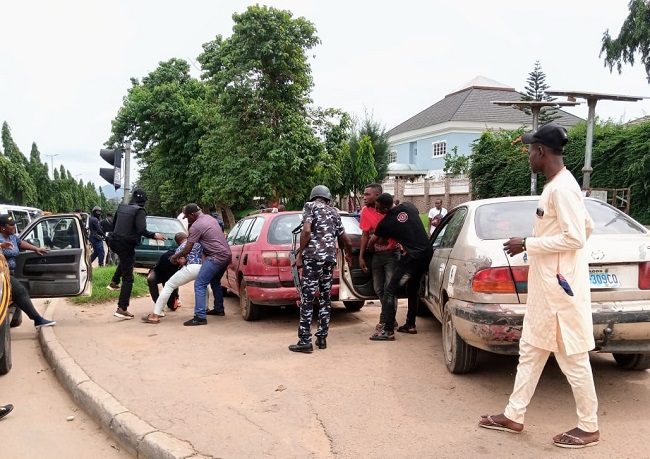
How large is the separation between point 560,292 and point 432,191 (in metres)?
27.5

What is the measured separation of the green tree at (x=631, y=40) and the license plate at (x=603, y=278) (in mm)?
21132

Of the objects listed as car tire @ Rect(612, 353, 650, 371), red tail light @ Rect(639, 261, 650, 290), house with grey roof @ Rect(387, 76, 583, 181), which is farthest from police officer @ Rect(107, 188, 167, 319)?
house with grey roof @ Rect(387, 76, 583, 181)

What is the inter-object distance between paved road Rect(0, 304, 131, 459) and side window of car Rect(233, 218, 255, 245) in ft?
10.6

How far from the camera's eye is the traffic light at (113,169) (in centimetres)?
971

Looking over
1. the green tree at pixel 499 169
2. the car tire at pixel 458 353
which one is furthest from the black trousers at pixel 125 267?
the green tree at pixel 499 169

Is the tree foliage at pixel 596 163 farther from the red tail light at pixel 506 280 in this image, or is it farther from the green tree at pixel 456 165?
the green tree at pixel 456 165

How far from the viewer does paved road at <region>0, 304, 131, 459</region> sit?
12.5 ft

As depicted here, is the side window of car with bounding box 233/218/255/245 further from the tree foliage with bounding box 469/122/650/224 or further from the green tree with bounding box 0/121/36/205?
the green tree with bounding box 0/121/36/205

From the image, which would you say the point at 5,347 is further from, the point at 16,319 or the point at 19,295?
the point at 16,319

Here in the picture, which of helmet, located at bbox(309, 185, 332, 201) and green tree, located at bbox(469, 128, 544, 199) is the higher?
green tree, located at bbox(469, 128, 544, 199)

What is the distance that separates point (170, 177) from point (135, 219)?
24994mm

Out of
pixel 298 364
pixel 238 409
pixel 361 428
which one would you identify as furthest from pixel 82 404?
pixel 361 428

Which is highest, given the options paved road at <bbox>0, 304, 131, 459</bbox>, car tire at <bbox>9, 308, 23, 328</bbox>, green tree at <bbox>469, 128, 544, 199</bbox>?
green tree at <bbox>469, 128, 544, 199</bbox>

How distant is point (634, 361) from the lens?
4.76 meters
